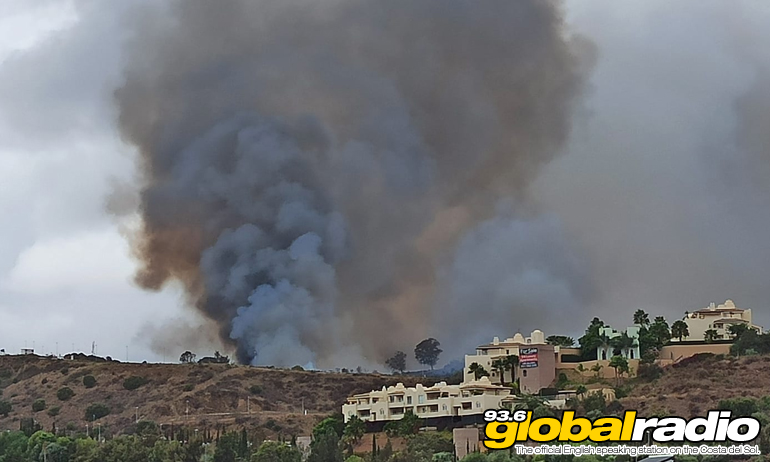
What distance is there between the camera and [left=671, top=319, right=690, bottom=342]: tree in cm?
10312

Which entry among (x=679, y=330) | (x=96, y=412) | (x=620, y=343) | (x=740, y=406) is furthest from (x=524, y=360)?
(x=96, y=412)

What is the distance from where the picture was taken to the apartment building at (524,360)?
95.8 meters

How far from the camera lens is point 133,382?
118062 mm

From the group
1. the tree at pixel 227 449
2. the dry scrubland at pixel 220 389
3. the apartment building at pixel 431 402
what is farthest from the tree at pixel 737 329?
the tree at pixel 227 449

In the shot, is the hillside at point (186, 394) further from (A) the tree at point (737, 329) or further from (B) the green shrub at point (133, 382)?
(A) the tree at point (737, 329)

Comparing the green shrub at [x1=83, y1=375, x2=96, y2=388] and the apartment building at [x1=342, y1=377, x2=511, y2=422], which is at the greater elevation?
the green shrub at [x1=83, y1=375, x2=96, y2=388]

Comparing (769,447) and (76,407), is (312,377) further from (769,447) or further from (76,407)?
(769,447)

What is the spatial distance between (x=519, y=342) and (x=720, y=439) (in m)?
35.9

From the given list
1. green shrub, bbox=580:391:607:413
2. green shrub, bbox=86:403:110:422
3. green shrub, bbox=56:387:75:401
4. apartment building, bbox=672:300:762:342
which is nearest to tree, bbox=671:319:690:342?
apartment building, bbox=672:300:762:342

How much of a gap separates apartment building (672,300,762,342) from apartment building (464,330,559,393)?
39.4ft

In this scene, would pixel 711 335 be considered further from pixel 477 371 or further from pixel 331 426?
pixel 331 426

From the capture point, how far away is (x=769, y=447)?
67188mm

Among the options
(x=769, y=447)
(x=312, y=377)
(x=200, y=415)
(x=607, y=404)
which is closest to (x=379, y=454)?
(x=607, y=404)

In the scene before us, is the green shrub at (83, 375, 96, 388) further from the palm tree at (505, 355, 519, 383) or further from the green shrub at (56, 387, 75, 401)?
the palm tree at (505, 355, 519, 383)
